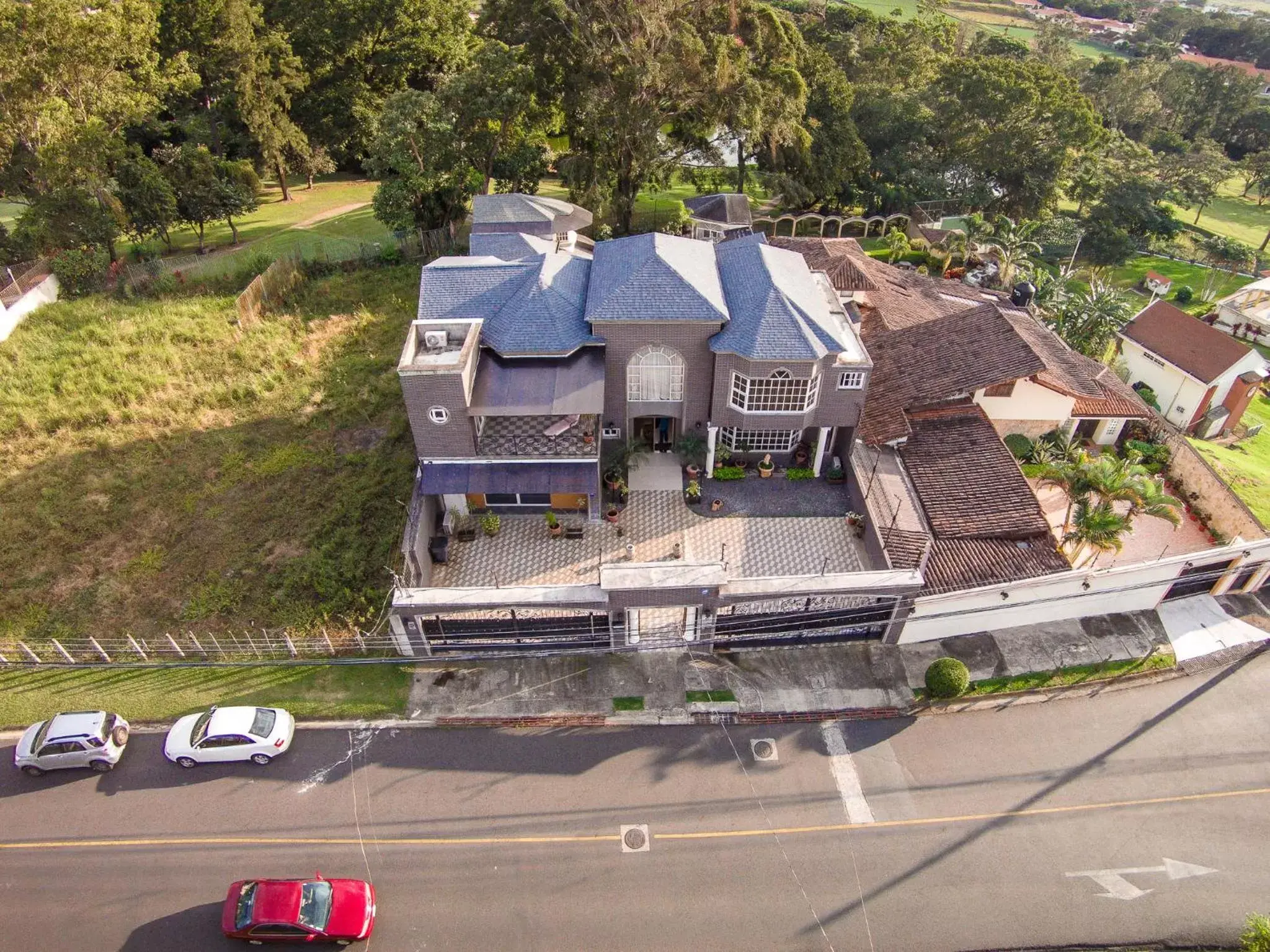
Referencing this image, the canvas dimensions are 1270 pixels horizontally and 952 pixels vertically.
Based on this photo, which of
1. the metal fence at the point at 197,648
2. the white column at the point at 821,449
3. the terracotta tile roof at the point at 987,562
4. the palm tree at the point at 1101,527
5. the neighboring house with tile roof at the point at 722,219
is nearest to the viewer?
the metal fence at the point at 197,648

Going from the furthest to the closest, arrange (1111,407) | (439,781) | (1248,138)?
(1248,138), (1111,407), (439,781)

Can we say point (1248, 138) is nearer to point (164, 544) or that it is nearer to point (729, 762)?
point (729, 762)

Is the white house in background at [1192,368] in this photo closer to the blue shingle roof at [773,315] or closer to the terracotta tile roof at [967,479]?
the terracotta tile roof at [967,479]

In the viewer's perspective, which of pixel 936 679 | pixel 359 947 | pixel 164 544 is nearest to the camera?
pixel 359 947

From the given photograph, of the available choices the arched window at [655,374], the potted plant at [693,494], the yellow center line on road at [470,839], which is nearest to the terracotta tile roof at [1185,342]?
the potted plant at [693,494]

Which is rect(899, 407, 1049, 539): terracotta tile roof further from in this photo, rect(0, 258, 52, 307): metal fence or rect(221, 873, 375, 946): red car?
rect(0, 258, 52, 307): metal fence

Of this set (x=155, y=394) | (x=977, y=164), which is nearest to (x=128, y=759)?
(x=155, y=394)

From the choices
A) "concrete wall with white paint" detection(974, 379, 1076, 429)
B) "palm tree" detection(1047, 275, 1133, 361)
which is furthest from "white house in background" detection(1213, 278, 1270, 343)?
"concrete wall with white paint" detection(974, 379, 1076, 429)
